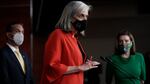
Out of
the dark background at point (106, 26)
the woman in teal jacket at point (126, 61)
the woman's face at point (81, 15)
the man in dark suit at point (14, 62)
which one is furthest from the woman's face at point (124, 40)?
the dark background at point (106, 26)

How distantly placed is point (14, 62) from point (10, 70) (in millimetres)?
83

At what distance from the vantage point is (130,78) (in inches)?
136

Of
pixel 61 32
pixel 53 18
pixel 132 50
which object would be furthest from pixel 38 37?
pixel 61 32

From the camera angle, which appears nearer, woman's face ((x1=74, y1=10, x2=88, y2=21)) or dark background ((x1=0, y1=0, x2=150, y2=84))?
woman's face ((x1=74, y1=10, x2=88, y2=21))

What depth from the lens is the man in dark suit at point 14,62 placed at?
3213 millimetres

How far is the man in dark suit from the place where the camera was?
3.21 metres

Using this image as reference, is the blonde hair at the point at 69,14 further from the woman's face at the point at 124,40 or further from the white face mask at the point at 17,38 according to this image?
the woman's face at the point at 124,40

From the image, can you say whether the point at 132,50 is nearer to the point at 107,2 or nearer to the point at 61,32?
the point at 61,32

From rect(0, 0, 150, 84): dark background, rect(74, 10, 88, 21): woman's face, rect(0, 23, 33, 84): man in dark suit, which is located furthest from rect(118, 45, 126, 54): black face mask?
rect(0, 0, 150, 84): dark background

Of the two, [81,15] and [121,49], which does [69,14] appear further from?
[121,49]

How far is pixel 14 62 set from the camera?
327cm

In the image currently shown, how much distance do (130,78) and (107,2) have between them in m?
4.00

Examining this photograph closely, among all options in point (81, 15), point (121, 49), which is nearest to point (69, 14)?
point (81, 15)

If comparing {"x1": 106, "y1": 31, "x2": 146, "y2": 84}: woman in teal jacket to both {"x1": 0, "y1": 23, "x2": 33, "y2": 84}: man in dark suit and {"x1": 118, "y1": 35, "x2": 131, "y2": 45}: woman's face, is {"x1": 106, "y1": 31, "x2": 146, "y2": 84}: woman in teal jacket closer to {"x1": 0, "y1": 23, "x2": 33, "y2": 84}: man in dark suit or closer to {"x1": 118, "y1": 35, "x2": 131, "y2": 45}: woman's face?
{"x1": 118, "y1": 35, "x2": 131, "y2": 45}: woman's face
